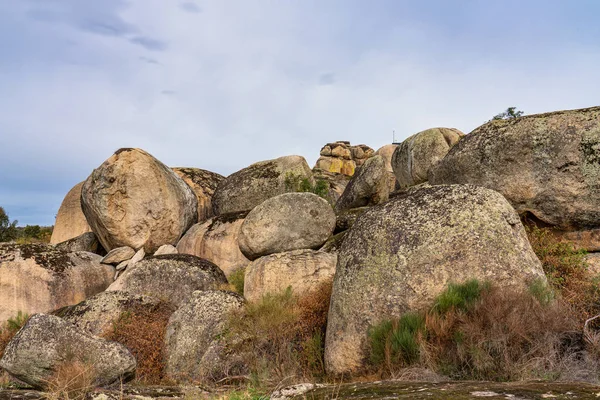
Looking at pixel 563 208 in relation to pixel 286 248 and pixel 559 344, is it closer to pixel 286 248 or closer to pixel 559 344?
pixel 559 344

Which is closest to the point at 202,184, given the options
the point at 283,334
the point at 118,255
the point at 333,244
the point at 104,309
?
the point at 118,255

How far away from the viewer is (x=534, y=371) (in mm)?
7820

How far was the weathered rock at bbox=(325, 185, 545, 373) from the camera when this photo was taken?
31.1ft

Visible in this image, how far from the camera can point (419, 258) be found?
962cm

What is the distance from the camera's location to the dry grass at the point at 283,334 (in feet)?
37.4

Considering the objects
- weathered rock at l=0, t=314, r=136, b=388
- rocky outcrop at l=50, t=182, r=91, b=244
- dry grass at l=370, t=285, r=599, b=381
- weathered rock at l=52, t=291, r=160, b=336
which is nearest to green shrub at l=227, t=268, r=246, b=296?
weathered rock at l=52, t=291, r=160, b=336

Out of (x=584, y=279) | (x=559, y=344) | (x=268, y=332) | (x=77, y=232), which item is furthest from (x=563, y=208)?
(x=77, y=232)

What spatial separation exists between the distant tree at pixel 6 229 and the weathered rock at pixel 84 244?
68.2 feet

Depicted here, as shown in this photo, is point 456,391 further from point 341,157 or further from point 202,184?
point 341,157

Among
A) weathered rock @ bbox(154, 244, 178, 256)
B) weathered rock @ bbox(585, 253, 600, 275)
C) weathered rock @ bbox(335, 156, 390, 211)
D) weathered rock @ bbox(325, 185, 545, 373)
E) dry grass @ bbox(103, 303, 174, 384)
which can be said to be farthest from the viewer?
weathered rock @ bbox(335, 156, 390, 211)

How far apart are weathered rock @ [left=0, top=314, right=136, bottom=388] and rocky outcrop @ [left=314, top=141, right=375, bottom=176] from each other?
5230 centimetres

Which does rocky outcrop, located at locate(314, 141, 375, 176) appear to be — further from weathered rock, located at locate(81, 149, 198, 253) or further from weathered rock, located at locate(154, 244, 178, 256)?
weathered rock, located at locate(154, 244, 178, 256)

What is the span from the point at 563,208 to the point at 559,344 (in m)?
5.30

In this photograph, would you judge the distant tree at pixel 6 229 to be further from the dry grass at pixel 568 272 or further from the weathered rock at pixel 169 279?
the dry grass at pixel 568 272
